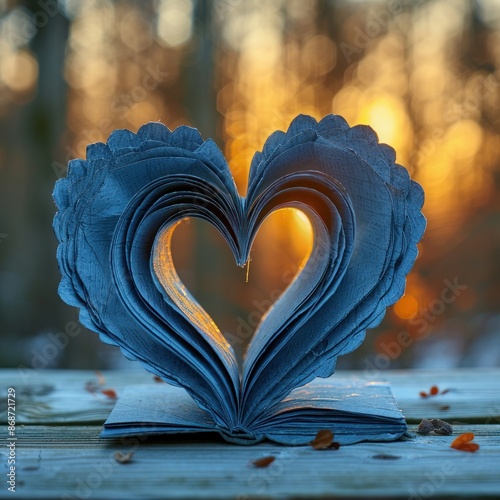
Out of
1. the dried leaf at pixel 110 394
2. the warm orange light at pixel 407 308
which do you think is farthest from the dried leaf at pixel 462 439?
the warm orange light at pixel 407 308

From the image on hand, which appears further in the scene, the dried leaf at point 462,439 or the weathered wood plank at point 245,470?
the dried leaf at point 462,439

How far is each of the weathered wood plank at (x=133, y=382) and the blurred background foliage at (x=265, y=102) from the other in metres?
4.47

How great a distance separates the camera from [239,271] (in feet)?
26.7

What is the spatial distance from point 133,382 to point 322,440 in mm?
1125

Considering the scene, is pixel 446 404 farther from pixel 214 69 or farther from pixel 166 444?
pixel 214 69

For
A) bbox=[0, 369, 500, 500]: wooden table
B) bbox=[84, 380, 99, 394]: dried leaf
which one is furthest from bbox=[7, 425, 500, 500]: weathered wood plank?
bbox=[84, 380, 99, 394]: dried leaf

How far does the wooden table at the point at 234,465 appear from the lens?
1494mm

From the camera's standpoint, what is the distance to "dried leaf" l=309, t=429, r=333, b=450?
1816 millimetres

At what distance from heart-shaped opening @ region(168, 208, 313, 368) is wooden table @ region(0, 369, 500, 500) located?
5243 mm

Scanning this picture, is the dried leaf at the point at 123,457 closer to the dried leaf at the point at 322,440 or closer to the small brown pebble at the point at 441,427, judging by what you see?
the dried leaf at the point at 322,440

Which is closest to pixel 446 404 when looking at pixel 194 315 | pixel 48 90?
pixel 194 315

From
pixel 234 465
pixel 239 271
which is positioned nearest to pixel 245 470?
pixel 234 465

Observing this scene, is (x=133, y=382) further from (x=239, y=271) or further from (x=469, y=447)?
(x=239, y=271)

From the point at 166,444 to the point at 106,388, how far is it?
0.85 metres
